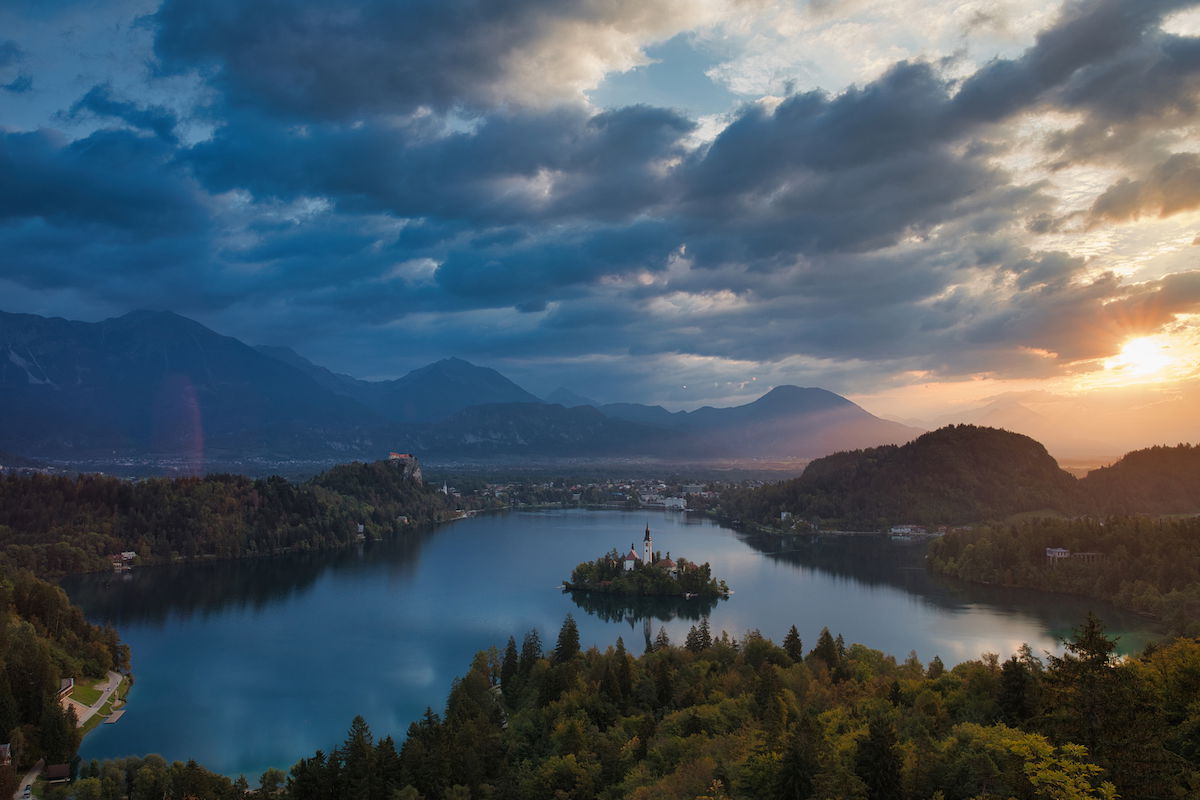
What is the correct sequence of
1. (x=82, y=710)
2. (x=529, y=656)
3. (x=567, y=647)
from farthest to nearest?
(x=567, y=647) → (x=529, y=656) → (x=82, y=710)

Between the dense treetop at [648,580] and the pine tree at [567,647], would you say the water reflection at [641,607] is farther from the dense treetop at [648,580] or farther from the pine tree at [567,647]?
the pine tree at [567,647]

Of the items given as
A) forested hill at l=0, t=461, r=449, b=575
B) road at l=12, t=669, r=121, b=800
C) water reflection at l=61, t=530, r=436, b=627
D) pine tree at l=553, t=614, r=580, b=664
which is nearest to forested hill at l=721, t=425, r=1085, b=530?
water reflection at l=61, t=530, r=436, b=627

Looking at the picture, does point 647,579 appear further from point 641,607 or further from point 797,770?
point 797,770

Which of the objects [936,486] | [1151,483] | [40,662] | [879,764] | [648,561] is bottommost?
[648,561]

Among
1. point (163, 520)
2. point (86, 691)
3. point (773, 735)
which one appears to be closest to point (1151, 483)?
point (773, 735)

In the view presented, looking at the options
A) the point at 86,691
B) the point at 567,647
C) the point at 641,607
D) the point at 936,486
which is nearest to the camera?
the point at 86,691

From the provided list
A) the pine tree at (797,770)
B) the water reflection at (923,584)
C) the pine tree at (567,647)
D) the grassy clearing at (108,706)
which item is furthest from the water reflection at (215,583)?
the pine tree at (797,770)

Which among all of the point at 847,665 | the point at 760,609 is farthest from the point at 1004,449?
the point at 847,665
